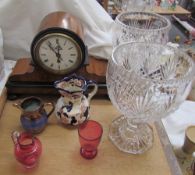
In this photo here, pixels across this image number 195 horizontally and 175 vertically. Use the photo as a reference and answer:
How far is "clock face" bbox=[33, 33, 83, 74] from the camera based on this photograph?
67 cm

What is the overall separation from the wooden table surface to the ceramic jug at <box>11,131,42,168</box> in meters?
0.02

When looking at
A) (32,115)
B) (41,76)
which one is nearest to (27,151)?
(32,115)

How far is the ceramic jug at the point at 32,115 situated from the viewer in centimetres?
62

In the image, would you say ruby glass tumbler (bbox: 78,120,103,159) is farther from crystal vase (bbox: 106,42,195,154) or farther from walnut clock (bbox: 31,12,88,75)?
walnut clock (bbox: 31,12,88,75)

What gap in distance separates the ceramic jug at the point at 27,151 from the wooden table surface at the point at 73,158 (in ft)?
0.08

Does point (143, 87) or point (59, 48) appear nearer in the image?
point (143, 87)

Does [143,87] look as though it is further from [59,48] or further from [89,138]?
[59,48]

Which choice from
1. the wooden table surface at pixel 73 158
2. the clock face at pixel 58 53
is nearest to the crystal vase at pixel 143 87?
the wooden table surface at pixel 73 158

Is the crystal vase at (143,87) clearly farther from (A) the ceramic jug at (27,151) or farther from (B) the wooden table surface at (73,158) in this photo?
(A) the ceramic jug at (27,151)

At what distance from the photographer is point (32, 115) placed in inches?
24.2

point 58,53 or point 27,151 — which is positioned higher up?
point 58,53

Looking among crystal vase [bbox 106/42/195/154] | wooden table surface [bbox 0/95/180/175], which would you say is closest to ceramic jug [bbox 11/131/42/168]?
wooden table surface [bbox 0/95/180/175]

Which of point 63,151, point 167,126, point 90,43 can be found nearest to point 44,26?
point 90,43

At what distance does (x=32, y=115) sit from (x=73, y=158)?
0.46 feet
